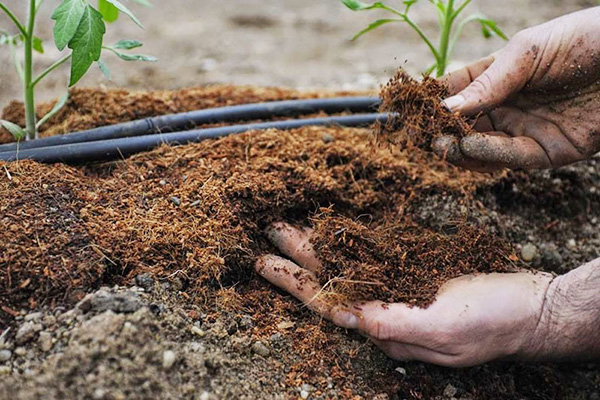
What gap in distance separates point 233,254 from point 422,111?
1.90 feet

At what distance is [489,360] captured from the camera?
133cm

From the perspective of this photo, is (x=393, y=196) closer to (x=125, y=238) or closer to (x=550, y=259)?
(x=550, y=259)

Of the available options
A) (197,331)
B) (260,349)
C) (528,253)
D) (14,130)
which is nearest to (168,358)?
(197,331)

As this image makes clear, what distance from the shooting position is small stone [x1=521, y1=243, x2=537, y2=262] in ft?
Result: 5.46

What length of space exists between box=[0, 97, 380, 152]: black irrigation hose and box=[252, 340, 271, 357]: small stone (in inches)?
30.5

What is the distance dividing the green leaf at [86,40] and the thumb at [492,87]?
2.76 feet

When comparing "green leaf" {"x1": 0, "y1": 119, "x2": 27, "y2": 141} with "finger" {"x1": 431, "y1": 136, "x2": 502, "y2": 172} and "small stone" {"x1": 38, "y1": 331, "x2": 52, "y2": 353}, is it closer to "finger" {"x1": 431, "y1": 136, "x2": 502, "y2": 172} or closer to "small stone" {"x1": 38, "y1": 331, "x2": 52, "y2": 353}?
"small stone" {"x1": 38, "y1": 331, "x2": 52, "y2": 353}

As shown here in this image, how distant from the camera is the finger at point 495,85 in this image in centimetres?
142

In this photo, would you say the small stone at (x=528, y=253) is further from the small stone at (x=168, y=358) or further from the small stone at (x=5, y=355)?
the small stone at (x=5, y=355)

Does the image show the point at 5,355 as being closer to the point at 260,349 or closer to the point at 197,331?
the point at 197,331

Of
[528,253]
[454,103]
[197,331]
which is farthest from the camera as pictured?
[528,253]

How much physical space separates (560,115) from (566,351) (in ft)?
2.08

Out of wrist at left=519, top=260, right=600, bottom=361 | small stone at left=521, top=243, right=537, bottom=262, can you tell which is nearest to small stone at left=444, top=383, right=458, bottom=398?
wrist at left=519, top=260, right=600, bottom=361

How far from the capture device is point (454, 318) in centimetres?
127
